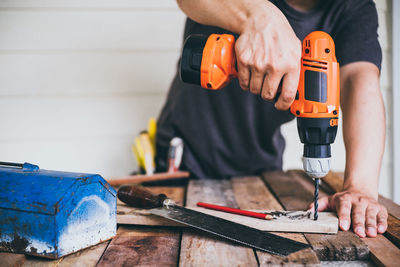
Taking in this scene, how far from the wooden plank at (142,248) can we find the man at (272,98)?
0.45 metres

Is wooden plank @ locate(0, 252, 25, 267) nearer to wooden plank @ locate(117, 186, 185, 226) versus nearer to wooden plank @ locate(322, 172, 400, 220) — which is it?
wooden plank @ locate(117, 186, 185, 226)

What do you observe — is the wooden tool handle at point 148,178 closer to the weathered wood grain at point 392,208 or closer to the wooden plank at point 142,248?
the wooden plank at point 142,248

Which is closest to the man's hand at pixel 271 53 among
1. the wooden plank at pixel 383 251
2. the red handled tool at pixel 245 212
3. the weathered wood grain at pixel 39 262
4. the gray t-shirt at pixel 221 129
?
the red handled tool at pixel 245 212

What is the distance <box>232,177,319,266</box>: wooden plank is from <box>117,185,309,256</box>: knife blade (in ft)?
0.05

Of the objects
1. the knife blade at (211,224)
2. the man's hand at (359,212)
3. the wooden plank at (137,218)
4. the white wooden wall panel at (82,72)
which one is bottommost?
the wooden plank at (137,218)

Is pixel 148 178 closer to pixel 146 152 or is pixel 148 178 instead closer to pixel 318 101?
pixel 146 152

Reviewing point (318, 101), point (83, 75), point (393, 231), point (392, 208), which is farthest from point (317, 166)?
point (83, 75)

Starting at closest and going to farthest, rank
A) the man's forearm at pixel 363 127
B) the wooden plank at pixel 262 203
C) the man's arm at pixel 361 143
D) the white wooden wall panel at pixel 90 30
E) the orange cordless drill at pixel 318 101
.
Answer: the wooden plank at pixel 262 203, the orange cordless drill at pixel 318 101, the man's arm at pixel 361 143, the man's forearm at pixel 363 127, the white wooden wall panel at pixel 90 30

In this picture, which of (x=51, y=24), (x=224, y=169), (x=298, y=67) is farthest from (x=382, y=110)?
(x=51, y=24)

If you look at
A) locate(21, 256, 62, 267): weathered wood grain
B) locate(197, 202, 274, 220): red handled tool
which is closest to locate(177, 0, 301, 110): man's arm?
locate(197, 202, 274, 220): red handled tool

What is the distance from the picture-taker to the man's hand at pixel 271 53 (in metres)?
0.84

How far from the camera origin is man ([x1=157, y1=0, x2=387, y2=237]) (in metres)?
0.88

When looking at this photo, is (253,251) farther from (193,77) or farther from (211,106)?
(211,106)

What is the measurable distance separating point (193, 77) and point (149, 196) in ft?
1.17
